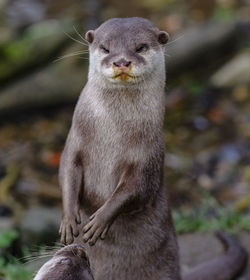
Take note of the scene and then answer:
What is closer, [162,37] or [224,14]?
[162,37]

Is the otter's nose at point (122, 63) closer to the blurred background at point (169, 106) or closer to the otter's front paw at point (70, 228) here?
the otter's front paw at point (70, 228)

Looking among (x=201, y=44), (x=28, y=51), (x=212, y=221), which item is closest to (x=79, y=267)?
(x=212, y=221)

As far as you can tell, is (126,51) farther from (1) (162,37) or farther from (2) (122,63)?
(1) (162,37)

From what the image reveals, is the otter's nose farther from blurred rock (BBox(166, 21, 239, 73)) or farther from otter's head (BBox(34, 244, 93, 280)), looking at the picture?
blurred rock (BBox(166, 21, 239, 73))

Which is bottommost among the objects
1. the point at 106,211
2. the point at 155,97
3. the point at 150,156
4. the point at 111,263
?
the point at 111,263

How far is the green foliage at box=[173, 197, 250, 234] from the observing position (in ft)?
16.5

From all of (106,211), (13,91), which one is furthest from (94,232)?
(13,91)

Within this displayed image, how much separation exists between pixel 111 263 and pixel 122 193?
441mm

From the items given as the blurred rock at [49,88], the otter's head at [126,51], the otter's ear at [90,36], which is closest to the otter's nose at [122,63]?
the otter's head at [126,51]

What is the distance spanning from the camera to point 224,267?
166 inches

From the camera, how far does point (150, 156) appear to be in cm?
353

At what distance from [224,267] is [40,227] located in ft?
5.15

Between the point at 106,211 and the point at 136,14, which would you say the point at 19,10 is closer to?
the point at 136,14

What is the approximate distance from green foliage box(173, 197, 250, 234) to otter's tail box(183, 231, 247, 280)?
1.99 feet
